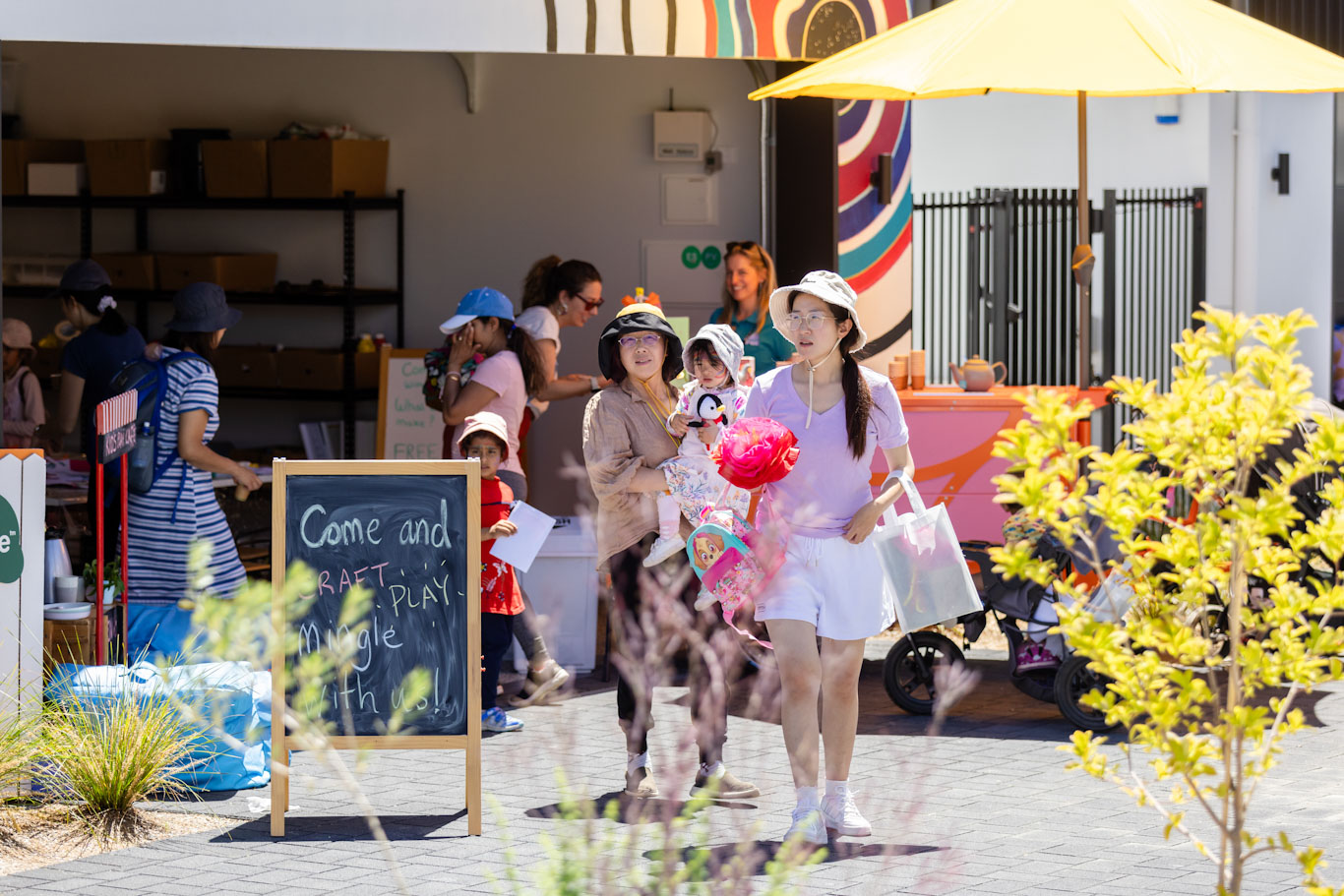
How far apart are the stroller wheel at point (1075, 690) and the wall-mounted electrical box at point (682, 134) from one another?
4.98 meters

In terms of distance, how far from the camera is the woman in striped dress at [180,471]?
22.1ft

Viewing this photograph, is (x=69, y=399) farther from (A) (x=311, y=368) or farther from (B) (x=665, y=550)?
(B) (x=665, y=550)

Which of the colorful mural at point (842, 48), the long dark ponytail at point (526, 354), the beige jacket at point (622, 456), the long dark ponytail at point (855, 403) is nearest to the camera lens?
the long dark ponytail at point (855, 403)

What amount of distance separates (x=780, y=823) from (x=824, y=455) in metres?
1.17

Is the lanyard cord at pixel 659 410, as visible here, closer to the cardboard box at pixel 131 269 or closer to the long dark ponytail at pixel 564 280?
the long dark ponytail at pixel 564 280

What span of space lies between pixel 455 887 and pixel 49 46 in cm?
822

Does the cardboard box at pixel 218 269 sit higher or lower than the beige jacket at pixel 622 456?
higher

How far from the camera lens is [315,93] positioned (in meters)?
11.2

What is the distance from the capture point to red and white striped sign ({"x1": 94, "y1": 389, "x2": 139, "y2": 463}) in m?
6.17

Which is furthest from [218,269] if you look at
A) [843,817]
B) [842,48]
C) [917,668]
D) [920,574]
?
[843,817]

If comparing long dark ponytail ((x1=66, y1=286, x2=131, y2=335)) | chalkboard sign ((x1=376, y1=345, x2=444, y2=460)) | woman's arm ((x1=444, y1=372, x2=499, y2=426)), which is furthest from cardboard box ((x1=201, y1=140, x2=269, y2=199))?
woman's arm ((x1=444, y1=372, x2=499, y2=426))

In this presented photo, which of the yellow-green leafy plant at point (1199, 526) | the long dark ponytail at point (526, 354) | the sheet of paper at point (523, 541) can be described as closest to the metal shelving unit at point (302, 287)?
the long dark ponytail at point (526, 354)

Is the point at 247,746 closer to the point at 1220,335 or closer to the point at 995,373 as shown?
the point at 1220,335

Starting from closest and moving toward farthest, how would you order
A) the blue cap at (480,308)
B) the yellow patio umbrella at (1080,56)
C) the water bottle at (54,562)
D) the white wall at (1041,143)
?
the water bottle at (54,562) < the yellow patio umbrella at (1080,56) < the blue cap at (480,308) < the white wall at (1041,143)
